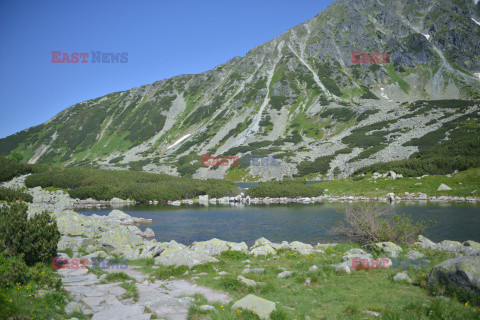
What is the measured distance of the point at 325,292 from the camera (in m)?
10.8

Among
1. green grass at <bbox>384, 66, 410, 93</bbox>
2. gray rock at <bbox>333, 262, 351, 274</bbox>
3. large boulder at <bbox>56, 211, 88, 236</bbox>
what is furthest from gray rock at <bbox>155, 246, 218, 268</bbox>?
green grass at <bbox>384, 66, 410, 93</bbox>

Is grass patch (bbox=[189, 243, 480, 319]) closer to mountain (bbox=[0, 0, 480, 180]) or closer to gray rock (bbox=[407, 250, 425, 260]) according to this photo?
gray rock (bbox=[407, 250, 425, 260])

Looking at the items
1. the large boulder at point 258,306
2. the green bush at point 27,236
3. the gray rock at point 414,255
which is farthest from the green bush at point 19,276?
the gray rock at point 414,255

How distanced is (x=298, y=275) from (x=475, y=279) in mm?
6441

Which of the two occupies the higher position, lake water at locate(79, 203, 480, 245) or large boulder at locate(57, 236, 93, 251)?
Result: large boulder at locate(57, 236, 93, 251)

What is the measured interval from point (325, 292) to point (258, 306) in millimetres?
3467

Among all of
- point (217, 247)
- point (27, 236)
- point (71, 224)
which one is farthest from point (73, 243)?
point (217, 247)

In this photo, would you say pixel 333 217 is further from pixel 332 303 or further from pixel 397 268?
pixel 332 303

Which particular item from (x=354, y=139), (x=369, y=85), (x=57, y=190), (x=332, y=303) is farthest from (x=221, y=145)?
(x=332, y=303)

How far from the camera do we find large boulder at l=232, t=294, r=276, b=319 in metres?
8.30

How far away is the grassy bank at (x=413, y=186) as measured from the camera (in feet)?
159

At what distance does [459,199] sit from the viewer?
149ft

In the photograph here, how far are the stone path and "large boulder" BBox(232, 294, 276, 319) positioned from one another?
1.37 metres

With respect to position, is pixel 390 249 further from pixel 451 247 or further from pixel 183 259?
pixel 183 259
